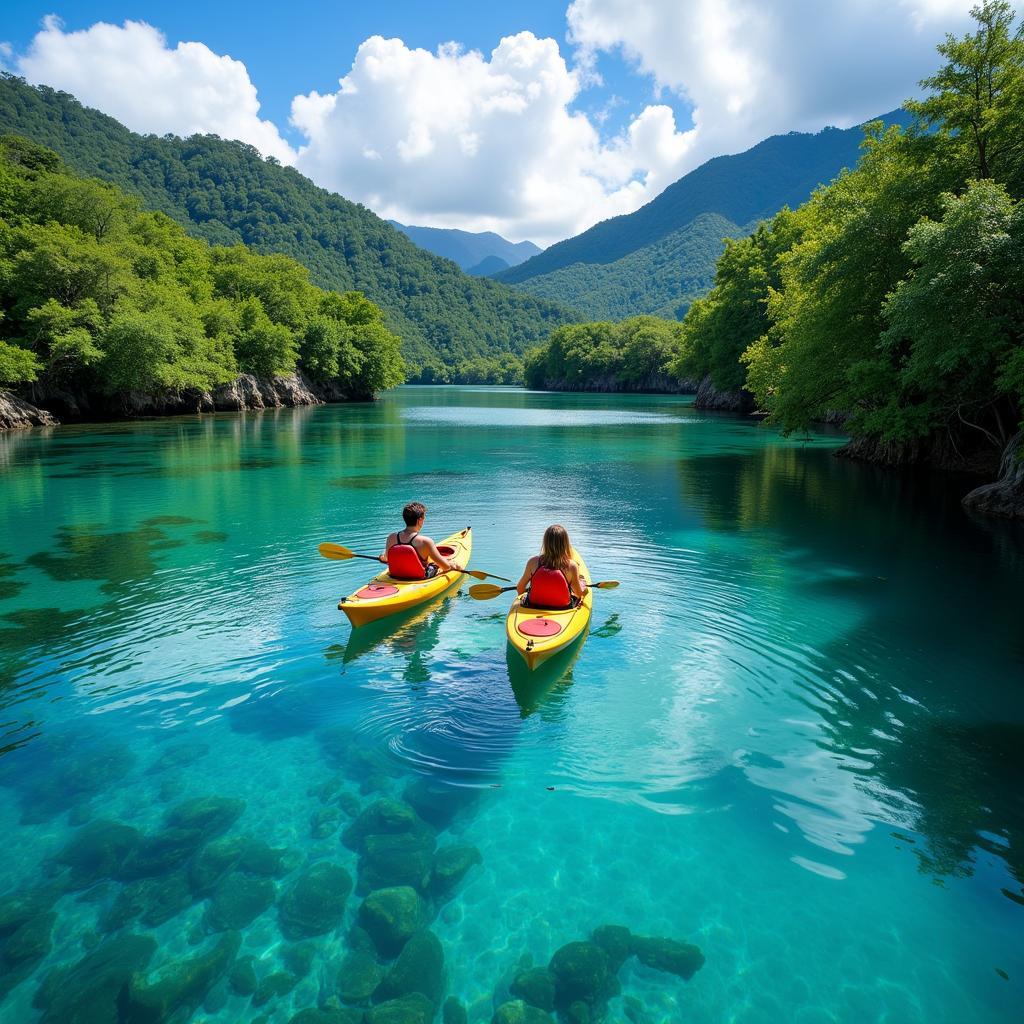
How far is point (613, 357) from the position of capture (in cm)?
11638

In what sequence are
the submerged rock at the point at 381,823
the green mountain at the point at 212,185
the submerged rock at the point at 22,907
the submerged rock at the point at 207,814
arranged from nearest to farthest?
the submerged rock at the point at 22,907
the submerged rock at the point at 381,823
the submerged rock at the point at 207,814
the green mountain at the point at 212,185

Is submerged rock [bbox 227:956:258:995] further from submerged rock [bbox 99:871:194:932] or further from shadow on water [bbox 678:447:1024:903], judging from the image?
shadow on water [bbox 678:447:1024:903]

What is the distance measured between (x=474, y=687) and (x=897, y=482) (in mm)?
20070

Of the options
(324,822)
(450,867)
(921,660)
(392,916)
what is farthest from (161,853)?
(921,660)

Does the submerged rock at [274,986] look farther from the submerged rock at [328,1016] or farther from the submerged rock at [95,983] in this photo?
the submerged rock at [95,983]

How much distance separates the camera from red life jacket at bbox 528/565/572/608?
854cm

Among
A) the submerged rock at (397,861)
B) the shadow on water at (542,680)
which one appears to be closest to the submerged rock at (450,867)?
the submerged rock at (397,861)

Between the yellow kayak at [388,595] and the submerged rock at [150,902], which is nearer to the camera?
the submerged rock at [150,902]

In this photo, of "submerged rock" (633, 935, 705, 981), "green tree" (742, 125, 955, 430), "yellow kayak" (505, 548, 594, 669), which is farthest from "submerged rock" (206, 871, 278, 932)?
"green tree" (742, 125, 955, 430)

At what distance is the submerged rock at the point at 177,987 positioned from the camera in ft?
12.3

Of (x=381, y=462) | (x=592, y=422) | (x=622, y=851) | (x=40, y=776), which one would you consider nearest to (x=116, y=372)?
(x=381, y=462)

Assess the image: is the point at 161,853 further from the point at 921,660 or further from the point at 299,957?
the point at 921,660

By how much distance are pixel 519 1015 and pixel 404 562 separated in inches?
266

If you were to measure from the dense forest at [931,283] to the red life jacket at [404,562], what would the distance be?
1361 cm
